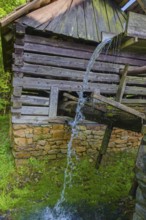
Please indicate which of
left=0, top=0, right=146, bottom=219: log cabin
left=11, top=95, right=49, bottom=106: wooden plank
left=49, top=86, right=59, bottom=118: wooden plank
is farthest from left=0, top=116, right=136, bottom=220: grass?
left=11, top=95, right=49, bottom=106: wooden plank

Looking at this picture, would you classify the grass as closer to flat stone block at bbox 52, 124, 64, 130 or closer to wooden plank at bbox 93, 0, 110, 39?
flat stone block at bbox 52, 124, 64, 130

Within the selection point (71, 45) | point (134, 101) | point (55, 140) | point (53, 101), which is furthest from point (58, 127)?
point (134, 101)

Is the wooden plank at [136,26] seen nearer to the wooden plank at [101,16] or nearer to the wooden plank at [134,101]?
the wooden plank at [101,16]

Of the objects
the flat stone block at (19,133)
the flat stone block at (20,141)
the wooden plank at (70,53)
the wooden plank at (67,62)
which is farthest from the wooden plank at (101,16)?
the flat stone block at (20,141)

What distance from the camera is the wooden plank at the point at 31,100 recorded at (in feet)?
19.4

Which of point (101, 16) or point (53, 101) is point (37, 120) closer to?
point (53, 101)

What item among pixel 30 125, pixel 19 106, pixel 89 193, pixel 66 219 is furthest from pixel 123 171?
pixel 19 106

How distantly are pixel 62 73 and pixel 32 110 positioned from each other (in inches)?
49.0

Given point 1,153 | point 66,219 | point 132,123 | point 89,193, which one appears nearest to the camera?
point 132,123

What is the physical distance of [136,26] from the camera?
6.07m

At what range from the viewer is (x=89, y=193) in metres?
5.42

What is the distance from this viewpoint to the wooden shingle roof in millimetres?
5660

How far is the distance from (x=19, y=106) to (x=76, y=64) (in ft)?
6.11

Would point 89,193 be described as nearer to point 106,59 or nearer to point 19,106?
point 19,106
